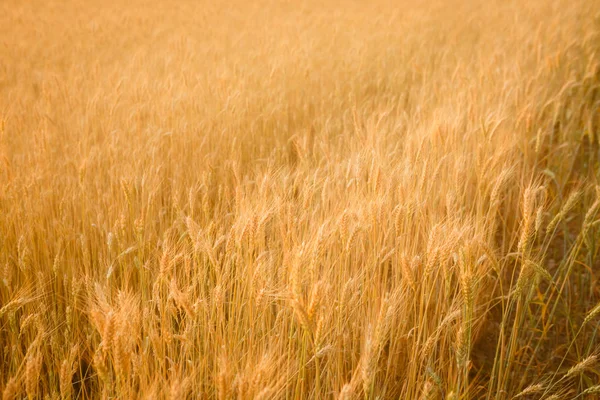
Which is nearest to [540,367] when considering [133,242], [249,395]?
[249,395]

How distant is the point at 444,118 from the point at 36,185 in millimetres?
1644

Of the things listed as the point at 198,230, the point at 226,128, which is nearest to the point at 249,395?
the point at 198,230

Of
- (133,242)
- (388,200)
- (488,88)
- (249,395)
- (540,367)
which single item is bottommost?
(540,367)

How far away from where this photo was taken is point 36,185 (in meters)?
1.45

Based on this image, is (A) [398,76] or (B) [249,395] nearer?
(B) [249,395]

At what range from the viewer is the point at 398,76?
3.17 m

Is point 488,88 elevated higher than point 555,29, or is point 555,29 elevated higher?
point 555,29

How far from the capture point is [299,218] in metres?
1.41

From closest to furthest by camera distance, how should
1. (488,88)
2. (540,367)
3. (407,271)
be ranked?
(407,271), (540,367), (488,88)

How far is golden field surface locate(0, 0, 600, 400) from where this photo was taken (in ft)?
3.17

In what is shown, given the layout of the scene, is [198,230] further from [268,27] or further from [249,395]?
[268,27]

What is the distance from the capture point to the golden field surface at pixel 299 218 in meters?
0.97

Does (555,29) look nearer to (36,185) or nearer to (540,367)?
(540,367)

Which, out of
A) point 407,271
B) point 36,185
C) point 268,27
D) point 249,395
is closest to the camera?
point 249,395
